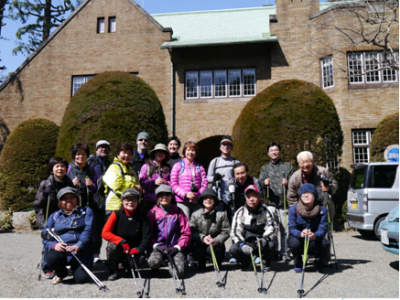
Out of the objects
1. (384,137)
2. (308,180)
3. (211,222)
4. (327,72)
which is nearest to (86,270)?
(211,222)

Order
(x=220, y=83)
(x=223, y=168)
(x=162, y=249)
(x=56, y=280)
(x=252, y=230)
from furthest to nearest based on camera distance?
1. (x=220, y=83)
2. (x=223, y=168)
3. (x=252, y=230)
4. (x=162, y=249)
5. (x=56, y=280)

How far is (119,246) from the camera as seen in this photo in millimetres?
5016

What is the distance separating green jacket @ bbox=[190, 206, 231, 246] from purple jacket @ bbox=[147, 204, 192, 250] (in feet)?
0.97

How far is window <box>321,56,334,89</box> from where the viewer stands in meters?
15.4

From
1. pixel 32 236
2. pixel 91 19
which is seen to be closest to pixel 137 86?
pixel 32 236

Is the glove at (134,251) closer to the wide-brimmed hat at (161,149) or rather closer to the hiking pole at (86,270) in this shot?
the hiking pole at (86,270)

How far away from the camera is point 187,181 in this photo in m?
6.09

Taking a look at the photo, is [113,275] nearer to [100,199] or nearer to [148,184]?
[100,199]

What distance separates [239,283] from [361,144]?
11846 mm

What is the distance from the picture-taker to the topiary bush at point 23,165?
38.3ft

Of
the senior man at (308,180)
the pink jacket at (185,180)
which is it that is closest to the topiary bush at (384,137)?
the senior man at (308,180)

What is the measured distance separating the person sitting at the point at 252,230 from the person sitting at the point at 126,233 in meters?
1.35

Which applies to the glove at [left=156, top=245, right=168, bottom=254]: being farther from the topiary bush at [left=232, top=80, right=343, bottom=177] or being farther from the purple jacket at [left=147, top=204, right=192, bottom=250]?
the topiary bush at [left=232, top=80, right=343, bottom=177]

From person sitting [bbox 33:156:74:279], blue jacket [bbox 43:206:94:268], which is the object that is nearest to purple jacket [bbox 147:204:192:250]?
blue jacket [bbox 43:206:94:268]
